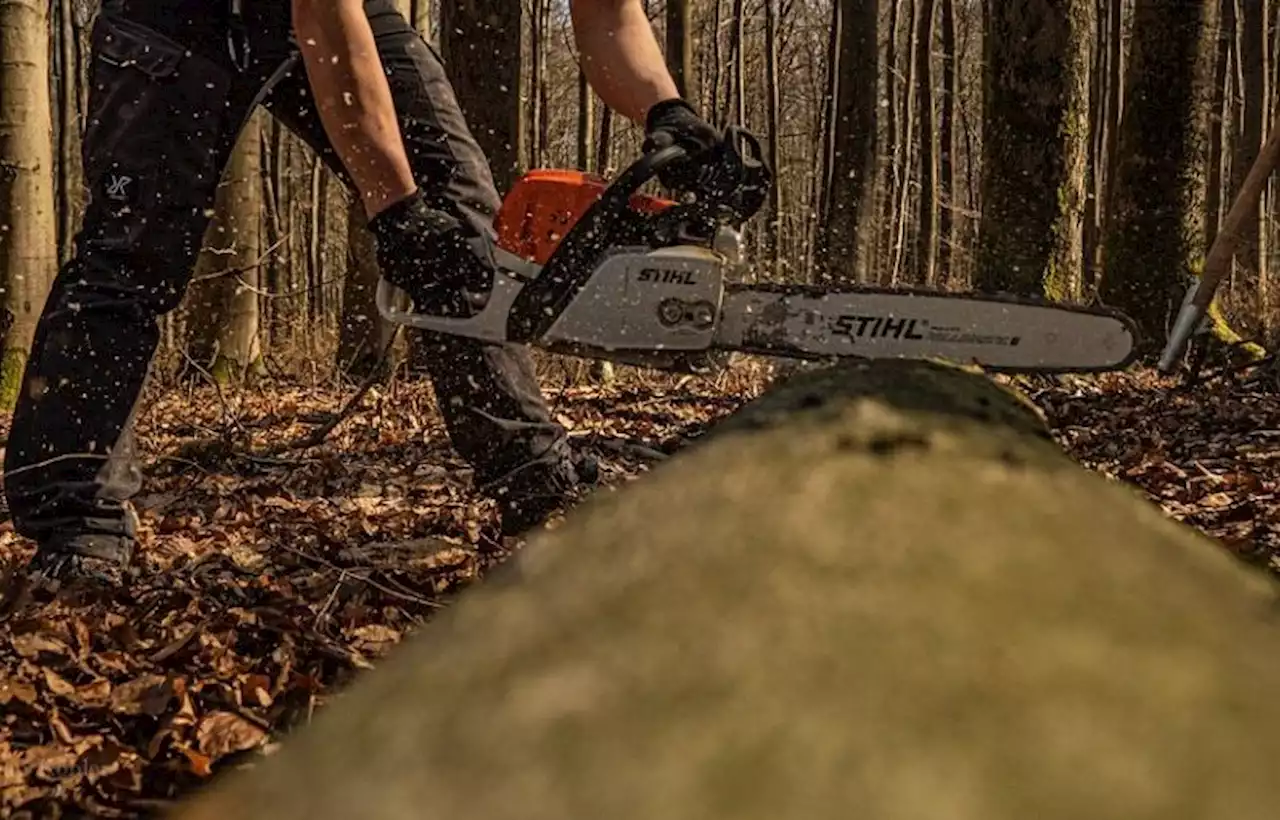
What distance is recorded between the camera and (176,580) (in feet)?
8.12

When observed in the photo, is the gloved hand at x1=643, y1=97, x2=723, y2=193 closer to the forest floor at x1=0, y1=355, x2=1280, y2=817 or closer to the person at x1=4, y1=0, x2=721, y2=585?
the person at x1=4, y1=0, x2=721, y2=585

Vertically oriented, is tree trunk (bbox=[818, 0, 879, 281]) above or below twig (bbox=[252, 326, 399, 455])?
above

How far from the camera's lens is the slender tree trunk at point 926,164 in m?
13.7

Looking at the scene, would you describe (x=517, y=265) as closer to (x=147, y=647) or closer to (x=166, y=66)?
(x=166, y=66)

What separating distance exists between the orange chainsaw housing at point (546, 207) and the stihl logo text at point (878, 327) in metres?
0.45

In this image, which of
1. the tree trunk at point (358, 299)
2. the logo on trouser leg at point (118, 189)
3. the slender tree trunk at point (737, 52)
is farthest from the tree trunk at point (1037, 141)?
the slender tree trunk at point (737, 52)

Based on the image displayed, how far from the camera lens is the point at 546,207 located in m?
2.62

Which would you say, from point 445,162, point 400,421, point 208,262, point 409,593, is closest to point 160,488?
point 400,421

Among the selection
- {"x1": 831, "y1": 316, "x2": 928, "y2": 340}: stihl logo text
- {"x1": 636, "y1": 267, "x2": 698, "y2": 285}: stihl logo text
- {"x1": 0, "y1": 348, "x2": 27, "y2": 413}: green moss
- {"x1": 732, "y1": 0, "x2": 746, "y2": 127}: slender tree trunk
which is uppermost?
{"x1": 732, "y1": 0, "x2": 746, "y2": 127}: slender tree trunk

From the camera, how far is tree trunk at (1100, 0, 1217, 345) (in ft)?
21.0

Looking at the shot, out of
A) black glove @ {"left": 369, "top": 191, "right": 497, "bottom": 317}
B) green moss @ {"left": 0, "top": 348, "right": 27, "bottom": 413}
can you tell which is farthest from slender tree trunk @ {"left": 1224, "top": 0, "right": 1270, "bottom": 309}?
black glove @ {"left": 369, "top": 191, "right": 497, "bottom": 317}

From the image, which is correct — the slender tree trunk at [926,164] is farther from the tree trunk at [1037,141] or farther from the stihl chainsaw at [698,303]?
the stihl chainsaw at [698,303]

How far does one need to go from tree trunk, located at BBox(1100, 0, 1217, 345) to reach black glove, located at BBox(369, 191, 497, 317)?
15.4ft

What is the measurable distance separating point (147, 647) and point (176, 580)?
40 centimetres
